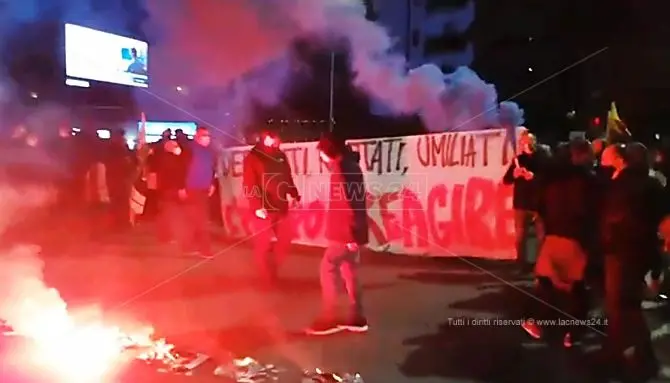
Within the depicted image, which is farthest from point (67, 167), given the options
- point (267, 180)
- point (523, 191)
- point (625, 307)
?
point (625, 307)

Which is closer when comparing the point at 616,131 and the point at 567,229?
the point at 616,131

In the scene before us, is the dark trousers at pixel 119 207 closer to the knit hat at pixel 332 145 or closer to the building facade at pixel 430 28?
the knit hat at pixel 332 145

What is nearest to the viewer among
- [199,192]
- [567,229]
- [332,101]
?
[567,229]

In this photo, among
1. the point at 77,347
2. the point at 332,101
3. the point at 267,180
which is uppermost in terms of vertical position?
the point at 332,101

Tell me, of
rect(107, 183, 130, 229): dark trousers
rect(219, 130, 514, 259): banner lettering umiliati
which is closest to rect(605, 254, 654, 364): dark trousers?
rect(219, 130, 514, 259): banner lettering umiliati

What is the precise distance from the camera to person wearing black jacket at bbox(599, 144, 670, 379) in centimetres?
252

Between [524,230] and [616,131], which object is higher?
[616,131]

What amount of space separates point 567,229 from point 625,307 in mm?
328

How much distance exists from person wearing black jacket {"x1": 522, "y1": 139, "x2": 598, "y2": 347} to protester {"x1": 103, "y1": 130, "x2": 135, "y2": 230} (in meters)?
1.64

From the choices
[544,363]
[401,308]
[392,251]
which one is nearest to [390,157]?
[392,251]

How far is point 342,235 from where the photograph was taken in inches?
111

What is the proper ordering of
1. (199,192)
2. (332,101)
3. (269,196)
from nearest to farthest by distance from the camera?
1. (332,101)
2. (269,196)
3. (199,192)

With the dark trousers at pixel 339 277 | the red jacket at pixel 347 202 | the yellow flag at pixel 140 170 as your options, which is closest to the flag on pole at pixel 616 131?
the red jacket at pixel 347 202

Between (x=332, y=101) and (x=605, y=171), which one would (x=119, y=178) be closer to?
(x=332, y=101)
